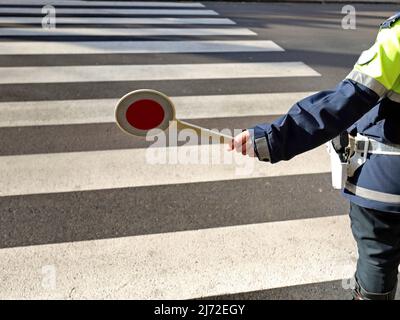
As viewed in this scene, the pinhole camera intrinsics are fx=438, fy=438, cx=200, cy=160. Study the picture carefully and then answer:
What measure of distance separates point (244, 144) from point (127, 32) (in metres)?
6.44

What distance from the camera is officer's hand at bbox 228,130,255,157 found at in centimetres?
166

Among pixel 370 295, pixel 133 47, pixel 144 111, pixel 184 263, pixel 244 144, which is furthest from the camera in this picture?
pixel 133 47

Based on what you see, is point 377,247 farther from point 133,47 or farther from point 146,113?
point 133,47

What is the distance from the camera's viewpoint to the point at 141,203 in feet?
10.7

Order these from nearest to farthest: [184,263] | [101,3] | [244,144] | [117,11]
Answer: [244,144] < [184,263] < [117,11] < [101,3]

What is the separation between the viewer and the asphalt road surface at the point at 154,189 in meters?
2.60

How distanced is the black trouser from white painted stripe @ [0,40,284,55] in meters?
5.36

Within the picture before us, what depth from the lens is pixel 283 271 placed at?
2.67 meters

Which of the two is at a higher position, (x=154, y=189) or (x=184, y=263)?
(x=154, y=189)

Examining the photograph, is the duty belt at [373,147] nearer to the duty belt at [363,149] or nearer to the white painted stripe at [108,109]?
the duty belt at [363,149]

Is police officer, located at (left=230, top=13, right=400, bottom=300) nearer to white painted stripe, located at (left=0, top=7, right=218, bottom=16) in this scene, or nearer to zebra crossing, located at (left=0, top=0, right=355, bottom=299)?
zebra crossing, located at (left=0, top=0, right=355, bottom=299)

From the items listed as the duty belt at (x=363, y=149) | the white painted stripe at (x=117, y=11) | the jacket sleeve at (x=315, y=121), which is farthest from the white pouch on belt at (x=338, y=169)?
the white painted stripe at (x=117, y=11)

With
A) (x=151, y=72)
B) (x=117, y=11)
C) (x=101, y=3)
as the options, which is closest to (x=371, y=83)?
(x=151, y=72)
